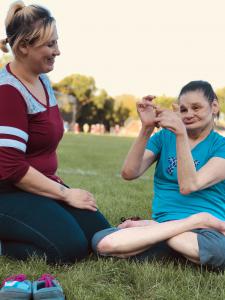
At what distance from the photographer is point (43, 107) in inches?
126

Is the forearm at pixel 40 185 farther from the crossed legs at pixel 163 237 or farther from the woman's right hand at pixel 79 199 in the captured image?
the crossed legs at pixel 163 237

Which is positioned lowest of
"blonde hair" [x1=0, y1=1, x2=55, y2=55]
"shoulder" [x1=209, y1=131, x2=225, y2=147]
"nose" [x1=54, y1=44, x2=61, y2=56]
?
"shoulder" [x1=209, y1=131, x2=225, y2=147]

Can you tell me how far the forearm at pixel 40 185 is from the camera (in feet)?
9.86

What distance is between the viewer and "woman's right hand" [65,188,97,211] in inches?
129

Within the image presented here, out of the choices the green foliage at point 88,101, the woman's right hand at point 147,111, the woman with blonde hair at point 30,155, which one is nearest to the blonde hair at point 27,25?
the woman with blonde hair at point 30,155

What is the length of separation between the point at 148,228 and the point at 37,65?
4.12ft

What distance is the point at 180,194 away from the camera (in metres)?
3.25

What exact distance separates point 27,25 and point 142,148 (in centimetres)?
112

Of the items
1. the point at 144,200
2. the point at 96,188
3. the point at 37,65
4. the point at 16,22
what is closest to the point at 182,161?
the point at 37,65

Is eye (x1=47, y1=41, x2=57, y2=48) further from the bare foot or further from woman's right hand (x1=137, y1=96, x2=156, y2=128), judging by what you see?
the bare foot

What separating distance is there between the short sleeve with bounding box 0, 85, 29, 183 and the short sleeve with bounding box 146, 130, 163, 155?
94 cm

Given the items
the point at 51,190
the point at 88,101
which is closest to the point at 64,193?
the point at 51,190

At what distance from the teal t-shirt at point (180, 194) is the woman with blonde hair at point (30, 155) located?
23.1 inches

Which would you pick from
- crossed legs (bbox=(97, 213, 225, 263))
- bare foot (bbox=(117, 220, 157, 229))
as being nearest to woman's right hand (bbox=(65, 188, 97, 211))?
bare foot (bbox=(117, 220, 157, 229))
